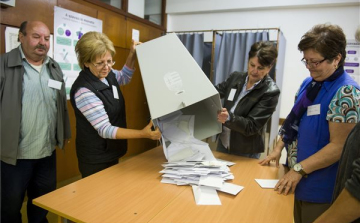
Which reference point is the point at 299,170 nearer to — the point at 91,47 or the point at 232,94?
the point at 232,94

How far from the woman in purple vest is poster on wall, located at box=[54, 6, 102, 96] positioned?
2.21 meters

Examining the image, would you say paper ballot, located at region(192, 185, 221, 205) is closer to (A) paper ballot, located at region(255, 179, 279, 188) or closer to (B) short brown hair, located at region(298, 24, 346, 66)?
(A) paper ballot, located at region(255, 179, 279, 188)

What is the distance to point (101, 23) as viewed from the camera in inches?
112

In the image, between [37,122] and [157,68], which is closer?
[157,68]

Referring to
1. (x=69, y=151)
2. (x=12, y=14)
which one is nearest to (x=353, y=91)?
(x=12, y=14)

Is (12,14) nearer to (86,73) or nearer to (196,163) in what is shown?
(86,73)

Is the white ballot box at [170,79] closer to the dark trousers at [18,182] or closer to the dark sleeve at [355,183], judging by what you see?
the dark sleeve at [355,183]

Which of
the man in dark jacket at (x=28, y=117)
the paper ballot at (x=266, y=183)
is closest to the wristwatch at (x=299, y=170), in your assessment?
the paper ballot at (x=266, y=183)

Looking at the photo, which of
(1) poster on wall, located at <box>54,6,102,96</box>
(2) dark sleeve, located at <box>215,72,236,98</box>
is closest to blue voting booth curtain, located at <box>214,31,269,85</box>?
(2) dark sleeve, located at <box>215,72,236,98</box>

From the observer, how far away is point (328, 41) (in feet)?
3.27

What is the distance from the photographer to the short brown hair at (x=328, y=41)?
1.00 metres

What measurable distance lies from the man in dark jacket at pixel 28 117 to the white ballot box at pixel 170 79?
661mm

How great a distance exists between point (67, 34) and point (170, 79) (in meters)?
1.72

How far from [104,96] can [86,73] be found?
0.54 feet
